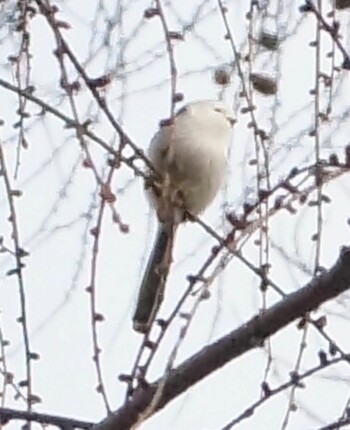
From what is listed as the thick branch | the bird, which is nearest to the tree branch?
the thick branch

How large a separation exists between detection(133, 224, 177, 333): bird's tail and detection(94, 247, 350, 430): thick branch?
78mm

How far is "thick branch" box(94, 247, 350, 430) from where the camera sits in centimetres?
145

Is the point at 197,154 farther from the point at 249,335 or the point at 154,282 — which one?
the point at 249,335

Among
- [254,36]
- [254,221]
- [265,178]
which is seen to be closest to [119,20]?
[254,36]

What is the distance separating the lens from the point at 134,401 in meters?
1.44

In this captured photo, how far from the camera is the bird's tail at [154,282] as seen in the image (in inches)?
59.1

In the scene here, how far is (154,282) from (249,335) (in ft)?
2.33

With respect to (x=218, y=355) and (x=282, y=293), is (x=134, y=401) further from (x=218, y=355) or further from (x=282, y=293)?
(x=282, y=293)

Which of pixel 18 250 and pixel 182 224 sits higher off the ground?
pixel 182 224

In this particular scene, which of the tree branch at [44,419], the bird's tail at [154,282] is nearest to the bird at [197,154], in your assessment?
the bird's tail at [154,282]

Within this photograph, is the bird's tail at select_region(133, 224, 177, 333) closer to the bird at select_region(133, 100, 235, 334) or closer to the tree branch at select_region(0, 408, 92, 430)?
the bird at select_region(133, 100, 235, 334)

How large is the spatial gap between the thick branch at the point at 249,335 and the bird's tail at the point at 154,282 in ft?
0.26

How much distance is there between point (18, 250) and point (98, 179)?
0.18 meters

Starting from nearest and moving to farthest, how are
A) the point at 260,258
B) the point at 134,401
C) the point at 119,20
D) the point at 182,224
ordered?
the point at 134,401 < the point at 260,258 < the point at 119,20 < the point at 182,224
